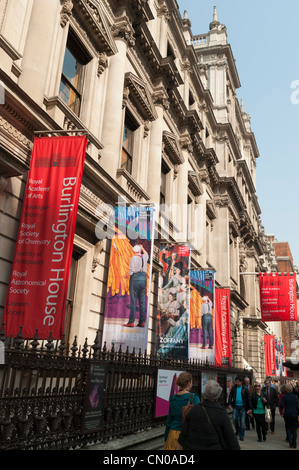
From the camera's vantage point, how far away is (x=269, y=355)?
140ft

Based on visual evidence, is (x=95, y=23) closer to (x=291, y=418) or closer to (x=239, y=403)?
(x=239, y=403)

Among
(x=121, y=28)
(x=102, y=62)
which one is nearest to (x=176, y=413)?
(x=102, y=62)

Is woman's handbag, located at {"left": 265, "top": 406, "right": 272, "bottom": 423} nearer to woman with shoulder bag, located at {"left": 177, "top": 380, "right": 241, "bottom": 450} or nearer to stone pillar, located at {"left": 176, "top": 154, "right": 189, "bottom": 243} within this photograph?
stone pillar, located at {"left": 176, "top": 154, "right": 189, "bottom": 243}

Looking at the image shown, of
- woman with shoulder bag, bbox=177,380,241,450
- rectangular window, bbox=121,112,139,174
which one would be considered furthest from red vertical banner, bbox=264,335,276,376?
woman with shoulder bag, bbox=177,380,241,450

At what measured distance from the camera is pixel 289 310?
26.0 meters

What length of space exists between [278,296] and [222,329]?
5.58 metres

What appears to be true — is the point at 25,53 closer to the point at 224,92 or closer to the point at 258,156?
the point at 224,92

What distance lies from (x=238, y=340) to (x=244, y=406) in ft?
66.2

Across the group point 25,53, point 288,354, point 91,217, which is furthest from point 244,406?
point 288,354

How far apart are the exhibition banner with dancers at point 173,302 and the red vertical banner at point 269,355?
30.2 metres

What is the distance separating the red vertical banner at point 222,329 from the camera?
22.1 m

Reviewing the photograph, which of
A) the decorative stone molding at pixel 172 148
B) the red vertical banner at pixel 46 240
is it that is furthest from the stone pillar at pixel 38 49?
the decorative stone molding at pixel 172 148

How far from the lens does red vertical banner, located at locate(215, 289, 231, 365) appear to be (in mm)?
22141

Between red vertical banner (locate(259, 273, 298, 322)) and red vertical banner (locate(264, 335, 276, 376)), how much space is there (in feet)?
55.7
